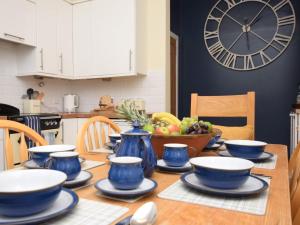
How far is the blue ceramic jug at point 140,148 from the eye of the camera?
80 centimetres

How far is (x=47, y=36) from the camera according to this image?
3.07 metres

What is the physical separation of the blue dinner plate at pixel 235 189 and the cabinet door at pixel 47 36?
271cm

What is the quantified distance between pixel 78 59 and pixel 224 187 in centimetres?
312

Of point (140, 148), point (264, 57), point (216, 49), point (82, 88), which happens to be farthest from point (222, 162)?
point (216, 49)

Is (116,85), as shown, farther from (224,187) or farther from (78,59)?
(224,187)

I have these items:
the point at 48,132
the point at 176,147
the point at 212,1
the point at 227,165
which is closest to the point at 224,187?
the point at 227,165

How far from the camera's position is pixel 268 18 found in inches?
145

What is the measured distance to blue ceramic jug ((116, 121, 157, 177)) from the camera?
800mm

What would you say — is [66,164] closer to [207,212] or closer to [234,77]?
[207,212]

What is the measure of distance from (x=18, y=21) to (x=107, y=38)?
0.98 metres

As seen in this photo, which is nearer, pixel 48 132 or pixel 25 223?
pixel 25 223

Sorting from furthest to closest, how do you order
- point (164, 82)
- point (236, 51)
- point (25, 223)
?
point (236, 51), point (164, 82), point (25, 223)


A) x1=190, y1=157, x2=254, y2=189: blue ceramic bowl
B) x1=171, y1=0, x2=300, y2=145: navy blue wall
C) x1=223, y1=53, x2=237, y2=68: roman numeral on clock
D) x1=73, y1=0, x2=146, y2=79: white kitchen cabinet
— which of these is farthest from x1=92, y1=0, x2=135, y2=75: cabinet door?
x1=190, y1=157, x2=254, y2=189: blue ceramic bowl

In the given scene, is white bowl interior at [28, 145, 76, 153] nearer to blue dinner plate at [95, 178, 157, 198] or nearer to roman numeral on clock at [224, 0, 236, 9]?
blue dinner plate at [95, 178, 157, 198]
